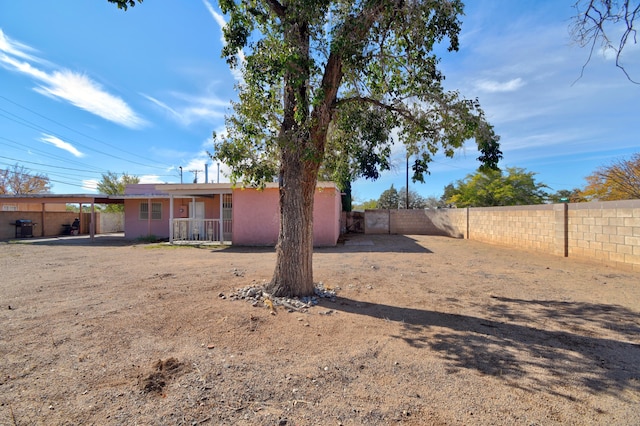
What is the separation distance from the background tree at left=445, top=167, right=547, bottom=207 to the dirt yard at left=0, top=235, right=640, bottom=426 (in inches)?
671

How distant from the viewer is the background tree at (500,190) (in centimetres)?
2172

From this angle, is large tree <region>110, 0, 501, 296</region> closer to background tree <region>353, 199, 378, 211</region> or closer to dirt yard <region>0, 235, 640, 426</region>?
dirt yard <region>0, 235, 640, 426</region>

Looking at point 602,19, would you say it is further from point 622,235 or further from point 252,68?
point 622,235

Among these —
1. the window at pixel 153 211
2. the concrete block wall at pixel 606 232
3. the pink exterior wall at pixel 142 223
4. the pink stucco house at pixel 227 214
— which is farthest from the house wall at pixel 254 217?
the concrete block wall at pixel 606 232

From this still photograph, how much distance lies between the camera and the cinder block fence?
26.2 ft

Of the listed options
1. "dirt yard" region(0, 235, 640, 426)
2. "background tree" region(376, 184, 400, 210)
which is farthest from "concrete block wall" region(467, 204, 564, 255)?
"background tree" region(376, 184, 400, 210)

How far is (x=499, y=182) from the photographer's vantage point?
74.1 ft

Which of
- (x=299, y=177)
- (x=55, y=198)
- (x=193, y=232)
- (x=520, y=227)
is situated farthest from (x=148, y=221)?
(x=520, y=227)

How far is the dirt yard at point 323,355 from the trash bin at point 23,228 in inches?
690

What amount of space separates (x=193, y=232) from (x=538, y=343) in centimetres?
1462

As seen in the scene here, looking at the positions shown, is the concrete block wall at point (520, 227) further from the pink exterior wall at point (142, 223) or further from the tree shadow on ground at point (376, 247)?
the pink exterior wall at point (142, 223)

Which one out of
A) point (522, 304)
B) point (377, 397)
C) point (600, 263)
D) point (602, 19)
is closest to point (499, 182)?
point (600, 263)

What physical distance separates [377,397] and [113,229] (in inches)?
1150

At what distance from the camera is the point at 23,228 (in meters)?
19.7
